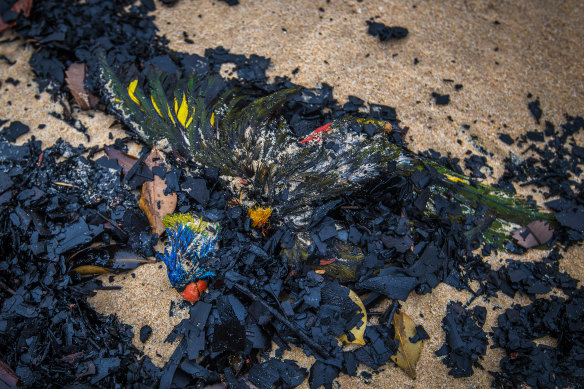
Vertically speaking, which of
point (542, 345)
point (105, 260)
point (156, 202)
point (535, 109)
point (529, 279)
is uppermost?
point (535, 109)

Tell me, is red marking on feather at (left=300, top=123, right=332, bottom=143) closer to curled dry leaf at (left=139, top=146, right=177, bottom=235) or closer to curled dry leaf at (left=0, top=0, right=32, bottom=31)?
curled dry leaf at (left=139, top=146, right=177, bottom=235)

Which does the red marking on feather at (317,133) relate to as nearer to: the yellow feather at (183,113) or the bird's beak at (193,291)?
the yellow feather at (183,113)

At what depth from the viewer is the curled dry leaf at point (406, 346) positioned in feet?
6.30

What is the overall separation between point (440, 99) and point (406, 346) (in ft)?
5.71

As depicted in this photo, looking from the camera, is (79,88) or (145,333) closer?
(145,333)

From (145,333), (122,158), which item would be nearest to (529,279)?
(145,333)

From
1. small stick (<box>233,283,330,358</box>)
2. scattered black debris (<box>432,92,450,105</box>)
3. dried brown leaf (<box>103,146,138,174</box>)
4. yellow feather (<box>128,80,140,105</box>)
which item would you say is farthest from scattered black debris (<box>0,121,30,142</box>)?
scattered black debris (<box>432,92,450,105</box>)

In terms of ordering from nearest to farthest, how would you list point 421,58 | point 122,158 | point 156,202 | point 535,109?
Answer: point 156,202
point 122,158
point 535,109
point 421,58

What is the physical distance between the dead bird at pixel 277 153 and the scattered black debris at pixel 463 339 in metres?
0.48

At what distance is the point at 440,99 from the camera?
2717 millimetres

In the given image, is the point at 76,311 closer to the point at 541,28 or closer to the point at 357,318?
the point at 357,318

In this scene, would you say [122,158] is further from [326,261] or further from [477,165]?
[477,165]

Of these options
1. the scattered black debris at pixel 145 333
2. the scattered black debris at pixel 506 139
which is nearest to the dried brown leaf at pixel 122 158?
the scattered black debris at pixel 145 333

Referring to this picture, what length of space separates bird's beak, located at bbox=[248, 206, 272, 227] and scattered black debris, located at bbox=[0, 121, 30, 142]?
5.40 ft
